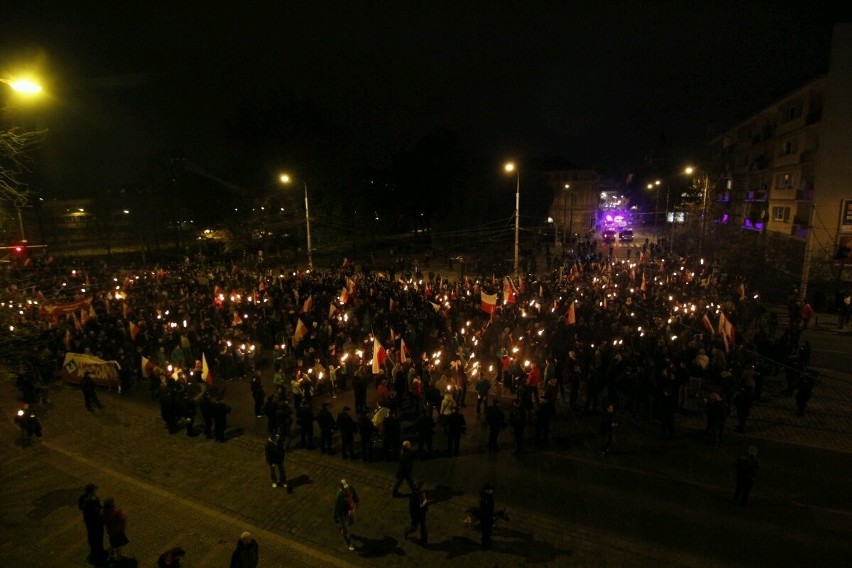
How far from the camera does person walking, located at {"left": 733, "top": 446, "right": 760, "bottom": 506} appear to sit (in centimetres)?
882

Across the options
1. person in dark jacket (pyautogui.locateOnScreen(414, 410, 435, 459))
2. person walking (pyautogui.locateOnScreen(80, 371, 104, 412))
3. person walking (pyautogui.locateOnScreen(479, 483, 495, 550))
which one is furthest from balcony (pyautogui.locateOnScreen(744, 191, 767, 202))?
person walking (pyautogui.locateOnScreen(80, 371, 104, 412))

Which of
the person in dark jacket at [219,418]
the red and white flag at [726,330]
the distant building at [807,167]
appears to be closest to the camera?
the person in dark jacket at [219,418]

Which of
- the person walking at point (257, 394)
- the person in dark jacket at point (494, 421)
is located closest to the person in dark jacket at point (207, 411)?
the person walking at point (257, 394)

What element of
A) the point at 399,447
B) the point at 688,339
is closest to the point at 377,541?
the point at 399,447

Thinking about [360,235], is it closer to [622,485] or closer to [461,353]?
[461,353]

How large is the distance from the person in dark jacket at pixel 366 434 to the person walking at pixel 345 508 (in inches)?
106

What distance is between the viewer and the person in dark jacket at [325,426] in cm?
1097

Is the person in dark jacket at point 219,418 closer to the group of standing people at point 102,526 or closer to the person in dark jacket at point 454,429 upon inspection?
the group of standing people at point 102,526

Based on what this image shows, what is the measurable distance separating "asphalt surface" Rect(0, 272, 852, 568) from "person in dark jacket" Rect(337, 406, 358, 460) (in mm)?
261

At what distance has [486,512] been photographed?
7977mm

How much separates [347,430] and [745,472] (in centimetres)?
→ 785

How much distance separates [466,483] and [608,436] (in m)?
3.43

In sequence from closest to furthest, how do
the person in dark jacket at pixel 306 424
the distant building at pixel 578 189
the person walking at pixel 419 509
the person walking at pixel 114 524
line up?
1. the person walking at pixel 114 524
2. the person walking at pixel 419 509
3. the person in dark jacket at pixel 306 424
4. the distant building at pixel 578 189

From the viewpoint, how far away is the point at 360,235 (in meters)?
Answer: 55.3
